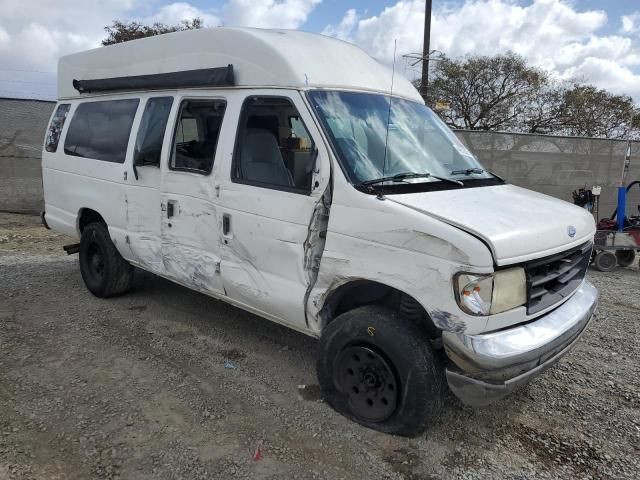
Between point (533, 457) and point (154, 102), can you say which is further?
point (154, 102)

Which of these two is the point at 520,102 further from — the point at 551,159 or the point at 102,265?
the point at 102,265

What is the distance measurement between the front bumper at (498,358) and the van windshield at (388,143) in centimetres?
106

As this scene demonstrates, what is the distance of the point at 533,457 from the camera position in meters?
3.05

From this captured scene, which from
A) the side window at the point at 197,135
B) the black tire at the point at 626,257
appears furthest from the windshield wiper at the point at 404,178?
the black tire at the point at 626,257

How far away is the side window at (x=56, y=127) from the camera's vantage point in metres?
5.73

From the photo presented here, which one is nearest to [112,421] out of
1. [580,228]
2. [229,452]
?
[229,452]

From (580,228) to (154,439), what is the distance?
3.00m

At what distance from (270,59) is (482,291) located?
2146 mm

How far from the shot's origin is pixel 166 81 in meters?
4.38

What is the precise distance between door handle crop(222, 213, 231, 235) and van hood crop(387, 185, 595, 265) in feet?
4.46

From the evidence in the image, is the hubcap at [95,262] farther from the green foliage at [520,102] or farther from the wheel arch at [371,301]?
the green foliage at [520,102]

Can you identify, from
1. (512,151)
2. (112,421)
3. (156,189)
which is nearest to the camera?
(112,421)

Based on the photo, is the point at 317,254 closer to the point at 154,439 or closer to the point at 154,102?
the point at 154,439

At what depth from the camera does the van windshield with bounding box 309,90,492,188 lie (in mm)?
3254
